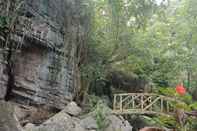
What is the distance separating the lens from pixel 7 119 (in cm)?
351

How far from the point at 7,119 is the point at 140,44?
7.11 m

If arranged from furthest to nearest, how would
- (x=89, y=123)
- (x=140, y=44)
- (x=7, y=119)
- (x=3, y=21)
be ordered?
1. (x=140, y=44)
2. (x=89, y=123)
3. (x=3, y=21)
4. (x=7, y=119)

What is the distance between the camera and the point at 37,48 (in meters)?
8.46

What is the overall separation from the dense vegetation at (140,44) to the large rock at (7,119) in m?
5.97

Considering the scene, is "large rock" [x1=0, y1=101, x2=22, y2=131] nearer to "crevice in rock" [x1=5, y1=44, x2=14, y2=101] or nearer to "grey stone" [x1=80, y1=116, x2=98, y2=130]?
"grey stone" [x1=80, y1=116, x2=98, y2=130]

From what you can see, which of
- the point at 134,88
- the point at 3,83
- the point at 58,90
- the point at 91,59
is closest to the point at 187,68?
the point at 134,88

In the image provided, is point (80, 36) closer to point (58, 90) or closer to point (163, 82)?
Answer: point (58, 90)

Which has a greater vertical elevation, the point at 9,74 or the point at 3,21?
the point at 3,21

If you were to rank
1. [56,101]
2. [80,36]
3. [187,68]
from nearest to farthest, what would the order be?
[56,101] < [80,36] < [187,68]

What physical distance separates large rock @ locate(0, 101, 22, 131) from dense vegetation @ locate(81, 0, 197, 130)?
597cm

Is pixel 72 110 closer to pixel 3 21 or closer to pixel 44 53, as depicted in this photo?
pixel 44 53

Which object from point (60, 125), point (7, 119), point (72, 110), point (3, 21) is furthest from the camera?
point (72, 110)

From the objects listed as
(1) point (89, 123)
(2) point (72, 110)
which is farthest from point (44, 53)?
(1) point (89, 123)

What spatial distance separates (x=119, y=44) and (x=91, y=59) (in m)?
1.05
